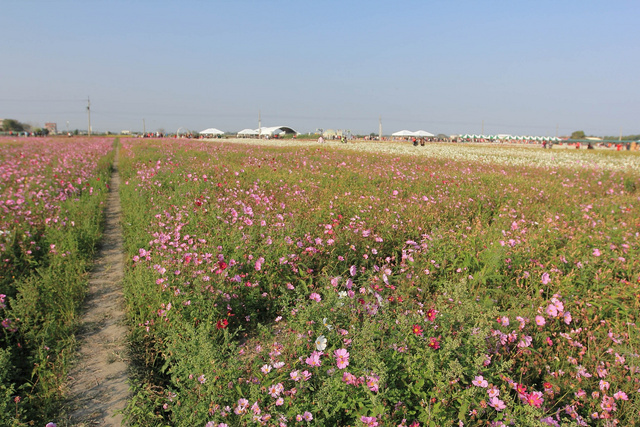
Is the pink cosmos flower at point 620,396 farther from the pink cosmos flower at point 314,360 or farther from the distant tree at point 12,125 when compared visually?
Answer: the distant tree at point 12,125

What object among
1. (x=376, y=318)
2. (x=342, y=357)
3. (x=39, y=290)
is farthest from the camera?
(x=39, y=290)

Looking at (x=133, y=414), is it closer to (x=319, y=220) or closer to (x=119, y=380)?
(x=119, y=380)

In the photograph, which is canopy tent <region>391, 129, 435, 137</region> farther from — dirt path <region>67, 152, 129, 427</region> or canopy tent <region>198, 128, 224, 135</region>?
dirt path <region>67, 152, 129, 427</region>

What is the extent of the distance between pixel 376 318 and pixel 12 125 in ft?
455

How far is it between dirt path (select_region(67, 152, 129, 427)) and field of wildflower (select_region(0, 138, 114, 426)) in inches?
4.1

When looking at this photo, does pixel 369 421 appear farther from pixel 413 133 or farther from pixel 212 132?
pixel 212 132

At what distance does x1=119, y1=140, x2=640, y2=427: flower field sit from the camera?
1.93 meters

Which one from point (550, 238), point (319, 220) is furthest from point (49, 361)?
point (550, 238)

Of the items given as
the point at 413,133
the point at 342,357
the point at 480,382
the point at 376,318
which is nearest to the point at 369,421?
the point at 342,357

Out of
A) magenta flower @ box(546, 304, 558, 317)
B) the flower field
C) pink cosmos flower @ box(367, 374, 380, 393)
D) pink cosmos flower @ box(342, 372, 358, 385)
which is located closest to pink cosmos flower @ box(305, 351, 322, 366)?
the flower field

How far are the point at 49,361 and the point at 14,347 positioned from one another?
388 millimetres

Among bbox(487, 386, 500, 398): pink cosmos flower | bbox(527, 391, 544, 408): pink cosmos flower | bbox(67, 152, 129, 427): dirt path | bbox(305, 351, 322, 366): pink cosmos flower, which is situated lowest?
bbox(67, 152, 129, 427): dirt path

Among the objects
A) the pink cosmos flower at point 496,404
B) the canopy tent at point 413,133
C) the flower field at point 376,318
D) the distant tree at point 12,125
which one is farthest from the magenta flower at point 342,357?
the distant tree at point 12,125

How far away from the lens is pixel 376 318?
2.44 metres
